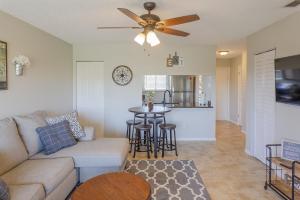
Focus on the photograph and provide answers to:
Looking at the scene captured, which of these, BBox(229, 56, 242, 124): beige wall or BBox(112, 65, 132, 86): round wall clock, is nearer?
BBox(112, 65, 132, 86): round wall clock

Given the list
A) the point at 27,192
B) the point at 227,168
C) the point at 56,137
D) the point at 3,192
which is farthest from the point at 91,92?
the point at 3,192

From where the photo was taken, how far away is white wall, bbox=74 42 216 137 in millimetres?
5383

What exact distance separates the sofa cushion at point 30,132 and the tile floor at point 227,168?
72.7 inches

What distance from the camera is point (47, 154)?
9.75 feet

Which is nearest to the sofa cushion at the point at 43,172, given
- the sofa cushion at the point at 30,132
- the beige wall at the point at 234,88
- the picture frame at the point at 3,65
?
the sofa cushion at the point at 30,132

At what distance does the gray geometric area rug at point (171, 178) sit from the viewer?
283cm

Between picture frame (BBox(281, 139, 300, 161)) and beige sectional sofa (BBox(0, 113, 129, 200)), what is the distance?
7.03 ft

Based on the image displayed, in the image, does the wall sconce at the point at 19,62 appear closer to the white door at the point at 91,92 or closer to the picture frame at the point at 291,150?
the white door at the point at 91,92

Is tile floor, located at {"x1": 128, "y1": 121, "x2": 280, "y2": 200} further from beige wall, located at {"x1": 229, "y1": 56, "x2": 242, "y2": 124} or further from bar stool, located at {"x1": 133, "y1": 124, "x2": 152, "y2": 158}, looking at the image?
beige wall, located at {"x1": 229, "y1": 56, "x2": 242, "y2": 124}

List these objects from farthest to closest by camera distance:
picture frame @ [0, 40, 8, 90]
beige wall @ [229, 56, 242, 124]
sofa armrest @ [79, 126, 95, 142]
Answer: beige wall @ [229, 56, 242, 124] < sofa armrest @ [79, 126, 95, 142] < picture frame @ [0, 40, 8, 90]

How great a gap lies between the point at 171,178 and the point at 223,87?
578 cm

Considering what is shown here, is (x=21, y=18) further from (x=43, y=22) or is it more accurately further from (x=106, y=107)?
(x=106, y=107)

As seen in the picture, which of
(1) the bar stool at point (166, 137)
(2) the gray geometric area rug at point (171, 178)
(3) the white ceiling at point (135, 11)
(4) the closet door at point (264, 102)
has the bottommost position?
(2) the gray geometric area rug at point (171, 178)

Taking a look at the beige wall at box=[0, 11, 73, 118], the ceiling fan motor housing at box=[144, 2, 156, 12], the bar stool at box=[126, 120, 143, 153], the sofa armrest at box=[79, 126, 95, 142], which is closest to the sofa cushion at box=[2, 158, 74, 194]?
the sofa armrest at box=[79, 126, 95, 142]
